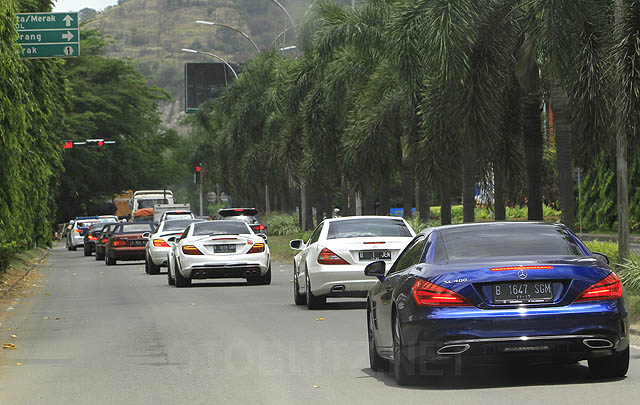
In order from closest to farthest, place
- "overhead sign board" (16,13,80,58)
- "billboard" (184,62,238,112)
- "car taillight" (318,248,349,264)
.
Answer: "car taillight" (318,248,349,264) → "overhead sign board" (16,13,80,58) → "billboard" (184,62,238,112)

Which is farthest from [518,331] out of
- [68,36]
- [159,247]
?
[159,247]

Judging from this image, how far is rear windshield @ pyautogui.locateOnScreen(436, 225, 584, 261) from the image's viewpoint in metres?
10.6

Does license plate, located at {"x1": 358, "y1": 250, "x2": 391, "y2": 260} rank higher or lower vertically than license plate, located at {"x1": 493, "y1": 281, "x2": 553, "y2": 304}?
lower

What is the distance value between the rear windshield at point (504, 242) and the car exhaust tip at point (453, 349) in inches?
33.4

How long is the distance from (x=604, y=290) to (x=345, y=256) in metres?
9.80

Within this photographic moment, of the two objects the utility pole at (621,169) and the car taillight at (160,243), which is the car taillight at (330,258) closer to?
the utility pole at (621,169)

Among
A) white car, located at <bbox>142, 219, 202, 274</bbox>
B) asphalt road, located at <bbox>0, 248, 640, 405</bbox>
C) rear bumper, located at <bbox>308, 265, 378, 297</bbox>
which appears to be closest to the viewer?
asphalt road, located at <bbox>0, 248, 640, 405</bbox>

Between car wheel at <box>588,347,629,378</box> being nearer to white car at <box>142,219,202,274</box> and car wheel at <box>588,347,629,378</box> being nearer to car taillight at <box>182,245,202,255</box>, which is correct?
car taillight at <box>182,245,202,255</box>

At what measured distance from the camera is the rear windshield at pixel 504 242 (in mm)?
10586

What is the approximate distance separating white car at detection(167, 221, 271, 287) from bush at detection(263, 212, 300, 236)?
116 ft

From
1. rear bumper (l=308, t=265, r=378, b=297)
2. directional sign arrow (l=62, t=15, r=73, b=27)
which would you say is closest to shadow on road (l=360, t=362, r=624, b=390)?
rear bumper (l=308, t=265, r=378, b=297)

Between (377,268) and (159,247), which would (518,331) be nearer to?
(377,268)

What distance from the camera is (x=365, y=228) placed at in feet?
67.3

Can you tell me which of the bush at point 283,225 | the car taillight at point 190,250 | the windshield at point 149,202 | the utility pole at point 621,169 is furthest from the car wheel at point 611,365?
the windshield at point 149,202
